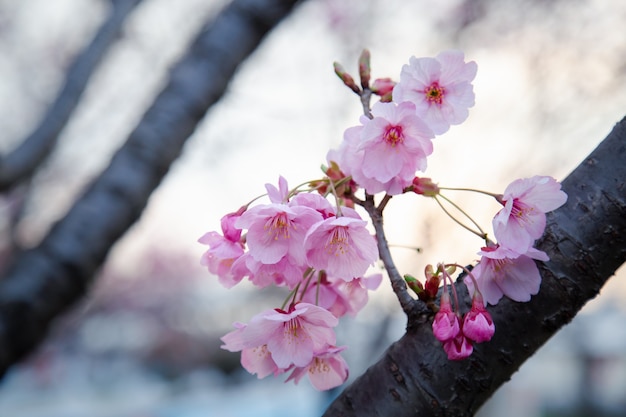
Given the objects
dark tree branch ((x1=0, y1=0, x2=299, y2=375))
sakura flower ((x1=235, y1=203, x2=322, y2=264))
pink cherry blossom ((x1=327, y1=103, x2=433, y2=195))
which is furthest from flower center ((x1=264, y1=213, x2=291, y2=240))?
dark tree branch ((x1=0, y1=0, x2=299, y2=375))

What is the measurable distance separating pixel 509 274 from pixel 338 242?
215 millimetres

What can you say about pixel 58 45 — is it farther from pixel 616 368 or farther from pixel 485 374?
pixel 616 368

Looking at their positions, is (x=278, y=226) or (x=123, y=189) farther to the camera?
(x=123, y=189)

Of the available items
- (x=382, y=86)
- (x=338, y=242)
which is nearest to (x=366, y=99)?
(x=382, y=86)

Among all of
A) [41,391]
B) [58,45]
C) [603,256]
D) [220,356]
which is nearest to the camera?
[603,256]

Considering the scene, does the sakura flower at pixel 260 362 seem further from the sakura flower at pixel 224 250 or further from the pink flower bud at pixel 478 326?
the pink flower bud at pixel 478 326

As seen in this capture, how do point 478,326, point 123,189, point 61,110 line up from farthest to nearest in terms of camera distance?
point 61,110
point 123,189
point 478,326

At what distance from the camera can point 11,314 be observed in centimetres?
182

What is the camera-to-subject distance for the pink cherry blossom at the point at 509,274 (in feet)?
2.30

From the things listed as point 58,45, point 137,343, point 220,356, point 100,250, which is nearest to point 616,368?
point 220,356

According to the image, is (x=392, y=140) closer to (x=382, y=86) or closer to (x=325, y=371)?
(x=382, y=86)

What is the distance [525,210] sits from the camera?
71 cm

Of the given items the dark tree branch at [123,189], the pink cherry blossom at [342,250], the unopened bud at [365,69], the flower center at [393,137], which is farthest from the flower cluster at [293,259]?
the dark tree branch at [123,189]

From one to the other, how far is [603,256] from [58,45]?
8302 mm
